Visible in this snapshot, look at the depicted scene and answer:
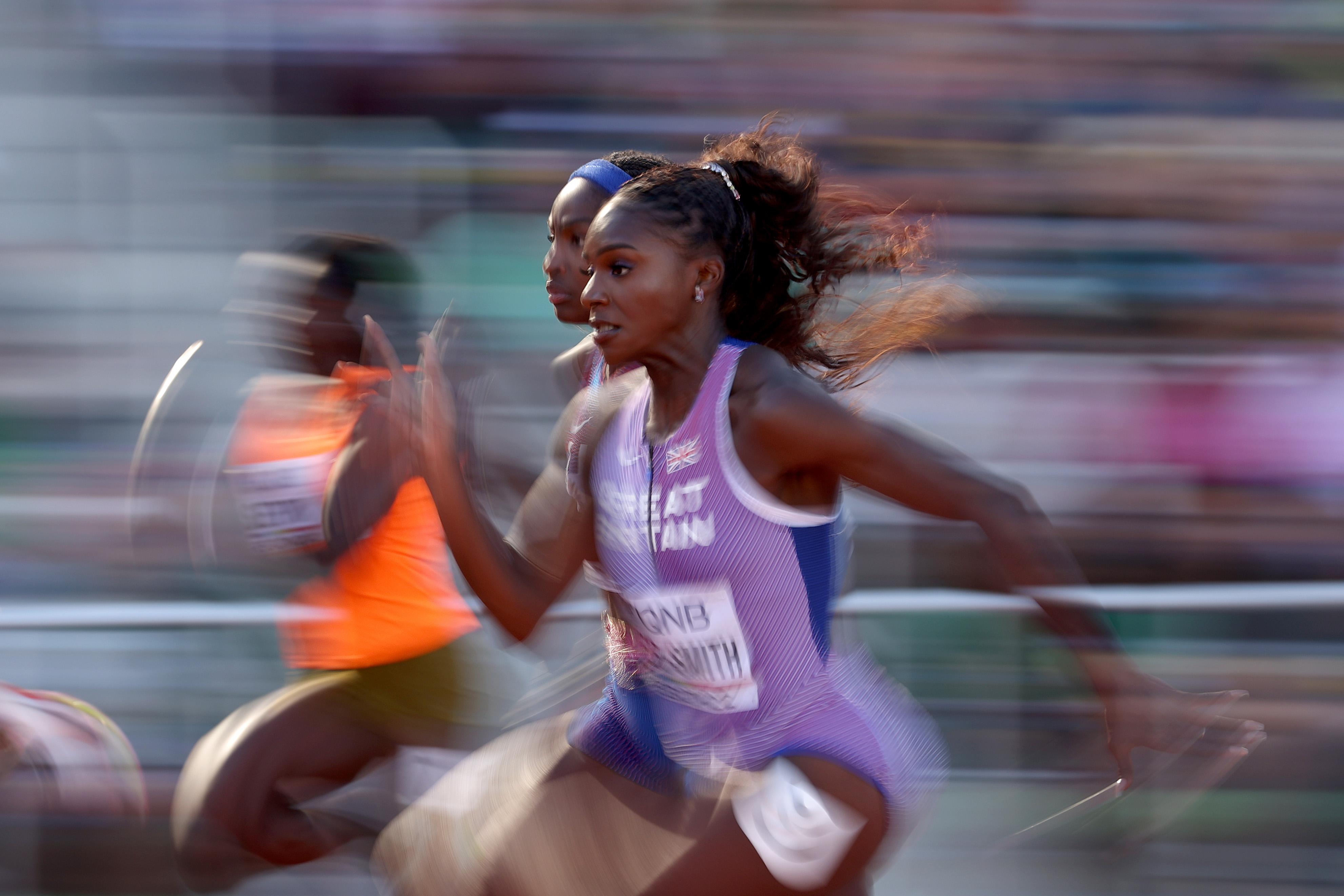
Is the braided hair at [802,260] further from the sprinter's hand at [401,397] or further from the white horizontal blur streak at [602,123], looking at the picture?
the white horizontal blur streak at [602,123]

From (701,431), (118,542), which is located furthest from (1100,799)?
(118,542)

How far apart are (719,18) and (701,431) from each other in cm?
202

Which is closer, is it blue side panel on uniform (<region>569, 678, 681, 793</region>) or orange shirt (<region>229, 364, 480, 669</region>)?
blue side panel on uniform (<region>569, 678, 681, 793</region>)

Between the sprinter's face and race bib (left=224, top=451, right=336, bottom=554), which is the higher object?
the sprinter's face

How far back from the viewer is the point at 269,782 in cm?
256

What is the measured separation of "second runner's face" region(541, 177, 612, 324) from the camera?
249 cm

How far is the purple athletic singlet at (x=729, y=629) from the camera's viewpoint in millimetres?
1821

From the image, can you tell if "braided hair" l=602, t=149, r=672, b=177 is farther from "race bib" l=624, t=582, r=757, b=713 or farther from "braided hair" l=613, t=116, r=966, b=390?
"race bib" l=624, t=582, r=757, b=713

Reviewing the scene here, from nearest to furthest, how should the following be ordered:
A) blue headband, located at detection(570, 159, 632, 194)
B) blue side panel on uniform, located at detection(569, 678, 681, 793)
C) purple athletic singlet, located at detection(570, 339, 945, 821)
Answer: purple athletic singlet, located at detection(570, 339, 945, 821) → blue side panel on uniform, located at detection(569, 678, 681, 793) → blue headband, located at detection(570, 159, 632, 194)

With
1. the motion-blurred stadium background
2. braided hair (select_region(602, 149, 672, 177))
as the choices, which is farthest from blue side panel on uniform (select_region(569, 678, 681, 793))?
the motion-blurred stadium background

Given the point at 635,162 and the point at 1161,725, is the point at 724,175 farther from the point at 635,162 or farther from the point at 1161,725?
the point at 1161,725

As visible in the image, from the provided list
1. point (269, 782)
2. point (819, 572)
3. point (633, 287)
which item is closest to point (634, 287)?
point (633, 287)

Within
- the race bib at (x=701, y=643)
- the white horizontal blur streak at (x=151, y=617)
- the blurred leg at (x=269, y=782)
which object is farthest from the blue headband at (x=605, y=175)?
the white horizontal blur streak at (x=151, y=617)

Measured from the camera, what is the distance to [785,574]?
1.84 m
